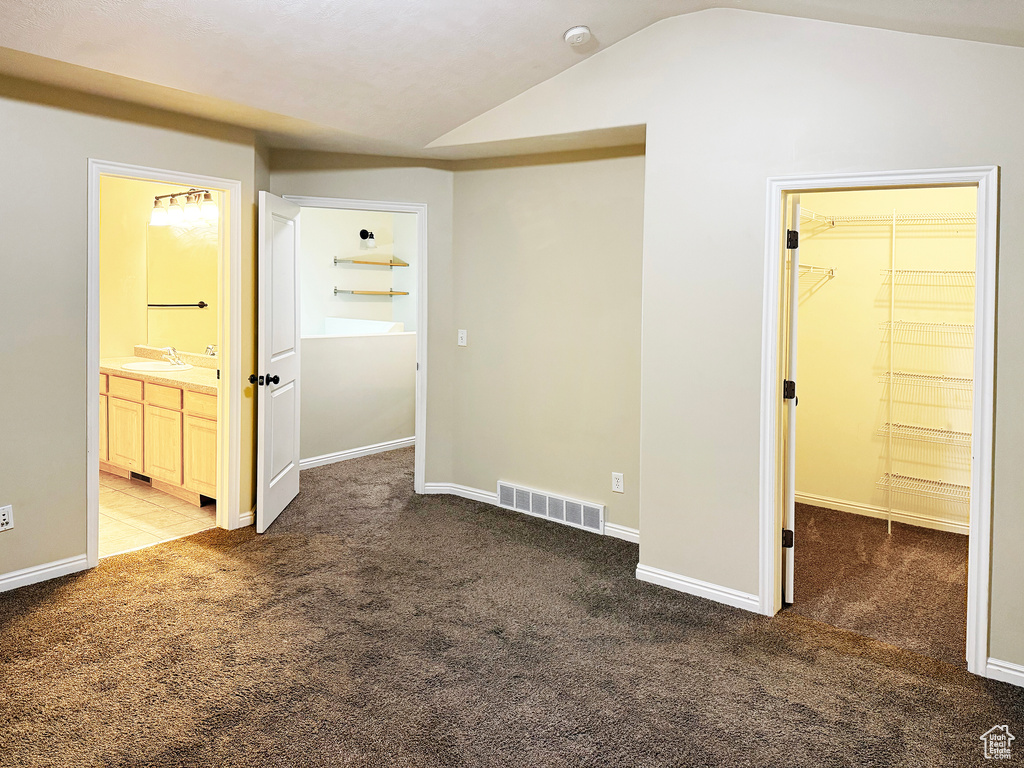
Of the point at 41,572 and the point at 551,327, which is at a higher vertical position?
the point at 551,327

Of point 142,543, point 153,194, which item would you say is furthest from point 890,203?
point 153,194

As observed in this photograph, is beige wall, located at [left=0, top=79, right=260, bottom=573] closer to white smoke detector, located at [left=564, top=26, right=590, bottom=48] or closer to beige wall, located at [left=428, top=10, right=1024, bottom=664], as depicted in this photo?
white smoke detector, located at [left=564, top=26, right=590, bottom=48]

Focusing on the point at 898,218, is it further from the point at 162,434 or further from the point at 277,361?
the point at 162,434

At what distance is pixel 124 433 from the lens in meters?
4.97

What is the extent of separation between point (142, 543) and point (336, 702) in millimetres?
2123

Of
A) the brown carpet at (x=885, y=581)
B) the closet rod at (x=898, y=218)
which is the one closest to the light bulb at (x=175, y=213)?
the closet rod at (x=898, y=218)

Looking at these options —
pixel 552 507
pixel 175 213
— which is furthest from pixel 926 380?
pixel 175 213

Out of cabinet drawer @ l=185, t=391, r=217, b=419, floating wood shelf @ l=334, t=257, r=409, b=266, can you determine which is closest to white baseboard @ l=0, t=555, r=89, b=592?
cabinet drawer @ l=185, t=391, r=217, b=419

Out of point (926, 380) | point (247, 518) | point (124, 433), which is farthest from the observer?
point (124, 433)

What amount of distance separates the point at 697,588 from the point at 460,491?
2.03 metres

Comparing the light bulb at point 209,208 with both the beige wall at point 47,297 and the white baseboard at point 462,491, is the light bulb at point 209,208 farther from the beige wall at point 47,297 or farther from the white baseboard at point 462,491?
the white baseboard at point 462,491

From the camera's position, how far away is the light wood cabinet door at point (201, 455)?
4258 millimetres

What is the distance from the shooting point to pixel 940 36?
8.24 feet

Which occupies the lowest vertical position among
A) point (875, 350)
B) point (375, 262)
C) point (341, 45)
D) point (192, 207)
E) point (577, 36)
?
point (875, 350)
